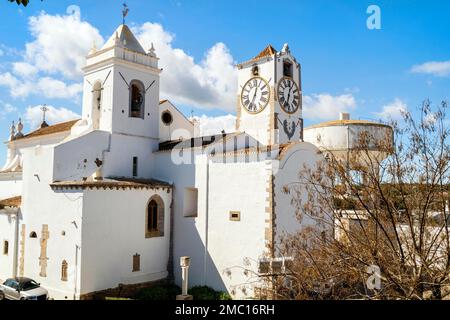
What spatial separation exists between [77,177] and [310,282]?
14.5 metres

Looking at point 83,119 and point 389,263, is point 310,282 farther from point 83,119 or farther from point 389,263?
point 83,119

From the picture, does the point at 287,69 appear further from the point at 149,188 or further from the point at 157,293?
the point at 157,293

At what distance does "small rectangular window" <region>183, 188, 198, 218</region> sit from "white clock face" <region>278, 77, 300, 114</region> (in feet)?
23.5

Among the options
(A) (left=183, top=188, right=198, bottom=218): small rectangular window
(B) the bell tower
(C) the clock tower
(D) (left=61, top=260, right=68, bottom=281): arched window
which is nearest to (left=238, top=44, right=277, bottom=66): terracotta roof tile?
(C) the clock tower

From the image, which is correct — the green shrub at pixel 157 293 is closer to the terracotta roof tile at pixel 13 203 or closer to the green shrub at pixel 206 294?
the green shrub at pixel 206 294

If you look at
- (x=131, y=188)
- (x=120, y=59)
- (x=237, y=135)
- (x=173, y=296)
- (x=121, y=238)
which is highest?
(x=120, y=59)

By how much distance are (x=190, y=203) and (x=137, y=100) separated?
7.08 meters

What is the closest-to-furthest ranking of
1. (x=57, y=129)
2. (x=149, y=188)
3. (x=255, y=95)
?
1. (x=149, y=188)
2. (x=255, y=95)
3. (x=57, y=129)

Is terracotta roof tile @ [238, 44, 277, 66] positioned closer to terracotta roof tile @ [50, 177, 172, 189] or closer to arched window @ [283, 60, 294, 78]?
arched window @ [283, 60, 294, 78]

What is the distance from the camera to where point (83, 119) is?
23125 millimetres

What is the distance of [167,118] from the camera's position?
2455cm

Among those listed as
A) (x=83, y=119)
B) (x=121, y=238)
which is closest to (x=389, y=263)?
(x=121, y=238)

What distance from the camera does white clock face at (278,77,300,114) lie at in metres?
22.3

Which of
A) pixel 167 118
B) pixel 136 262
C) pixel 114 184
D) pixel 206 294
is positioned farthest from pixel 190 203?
pixel 167 118
